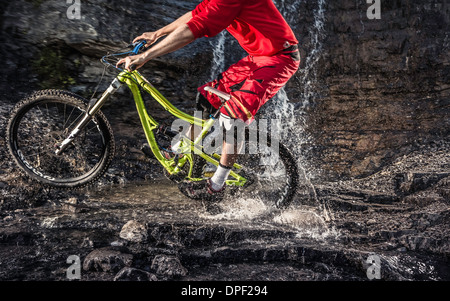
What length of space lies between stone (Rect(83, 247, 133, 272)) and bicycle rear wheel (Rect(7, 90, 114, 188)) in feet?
3.44

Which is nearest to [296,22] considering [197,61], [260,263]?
[197,61]

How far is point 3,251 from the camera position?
2340 mm

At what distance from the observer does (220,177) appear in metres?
3.08

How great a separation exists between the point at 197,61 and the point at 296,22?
2826 millimetres

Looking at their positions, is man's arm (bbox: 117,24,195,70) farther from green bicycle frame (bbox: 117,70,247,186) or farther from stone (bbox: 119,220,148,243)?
stone (bbox: 119,220,148,243)

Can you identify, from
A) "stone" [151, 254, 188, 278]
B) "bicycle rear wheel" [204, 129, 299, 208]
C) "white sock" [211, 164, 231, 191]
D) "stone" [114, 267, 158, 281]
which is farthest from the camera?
"bicycle rear wheel" [204, 129, 299, 208]

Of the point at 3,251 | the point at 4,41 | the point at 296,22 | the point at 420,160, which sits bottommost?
the point at 3,251

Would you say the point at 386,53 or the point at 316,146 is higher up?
the point at 386,53

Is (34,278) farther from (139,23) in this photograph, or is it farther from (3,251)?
(139,23)

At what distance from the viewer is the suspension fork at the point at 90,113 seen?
2.92 m

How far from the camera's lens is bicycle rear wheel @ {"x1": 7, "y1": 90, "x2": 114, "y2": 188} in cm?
298

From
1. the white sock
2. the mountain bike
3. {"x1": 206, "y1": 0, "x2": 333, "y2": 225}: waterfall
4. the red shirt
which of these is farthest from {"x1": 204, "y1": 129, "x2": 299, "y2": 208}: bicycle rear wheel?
{"x1": 206, "y1": 0, "x2": 333, "y2": 225}: waterfall

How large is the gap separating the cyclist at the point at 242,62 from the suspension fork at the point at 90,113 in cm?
31
